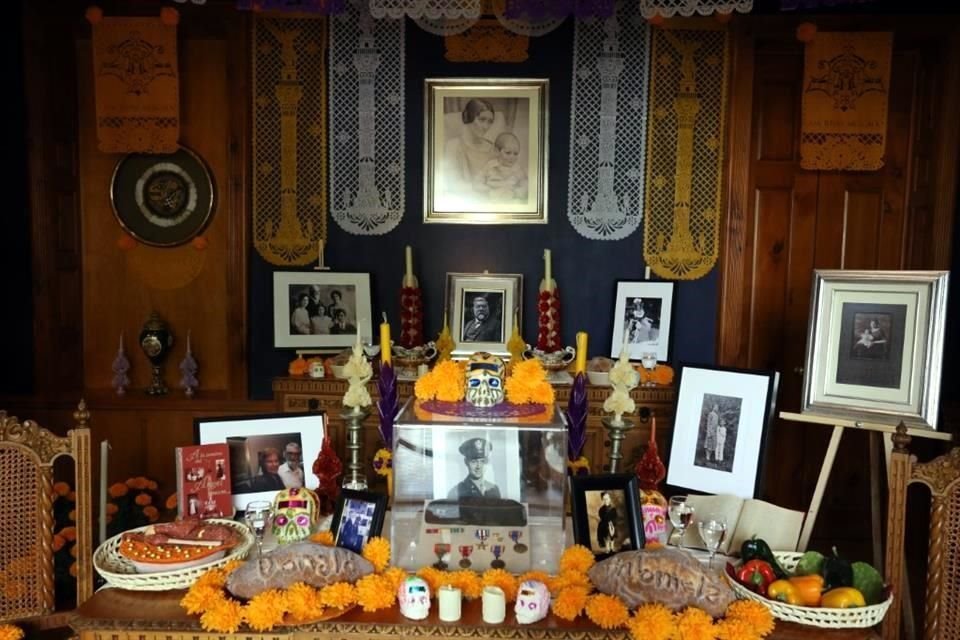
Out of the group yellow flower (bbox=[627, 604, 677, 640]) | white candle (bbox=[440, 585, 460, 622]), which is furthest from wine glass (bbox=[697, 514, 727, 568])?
white candle (bbox=[440, 585, 460, 622])

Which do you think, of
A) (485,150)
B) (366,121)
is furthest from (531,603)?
(366,121)

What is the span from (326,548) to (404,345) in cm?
212

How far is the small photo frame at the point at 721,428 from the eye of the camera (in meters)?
2.65

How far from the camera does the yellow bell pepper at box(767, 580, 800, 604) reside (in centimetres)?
144

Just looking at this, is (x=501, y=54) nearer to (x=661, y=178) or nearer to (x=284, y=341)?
(x=661, y=178)

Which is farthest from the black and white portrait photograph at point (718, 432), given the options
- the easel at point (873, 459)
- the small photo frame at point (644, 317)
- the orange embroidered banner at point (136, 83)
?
the orange embroidered banner at point (136, 83)

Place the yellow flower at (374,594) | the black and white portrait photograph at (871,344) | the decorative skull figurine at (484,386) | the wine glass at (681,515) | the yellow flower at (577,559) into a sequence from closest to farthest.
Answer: the yellow flower at (374,594) < the yellow flower at (577,559) < the wine glass at (681,515) < the decorative skull figurine at (484,386) < the black and white portrait photograph at (871,344)

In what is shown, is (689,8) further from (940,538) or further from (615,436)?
(940,538)

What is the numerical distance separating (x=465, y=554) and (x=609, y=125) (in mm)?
2701

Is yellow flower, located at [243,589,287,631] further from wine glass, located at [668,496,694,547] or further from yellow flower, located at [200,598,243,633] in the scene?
wine glass, located at [668,496,694,547]

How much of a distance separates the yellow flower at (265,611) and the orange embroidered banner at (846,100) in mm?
3296

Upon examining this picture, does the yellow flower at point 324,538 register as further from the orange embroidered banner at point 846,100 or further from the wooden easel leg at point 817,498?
the orange embroidered banner at point 846,100

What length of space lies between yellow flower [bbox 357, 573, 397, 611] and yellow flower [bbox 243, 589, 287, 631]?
0.55ft

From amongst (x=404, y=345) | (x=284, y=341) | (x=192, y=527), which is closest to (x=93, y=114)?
(x=284, y=341)
